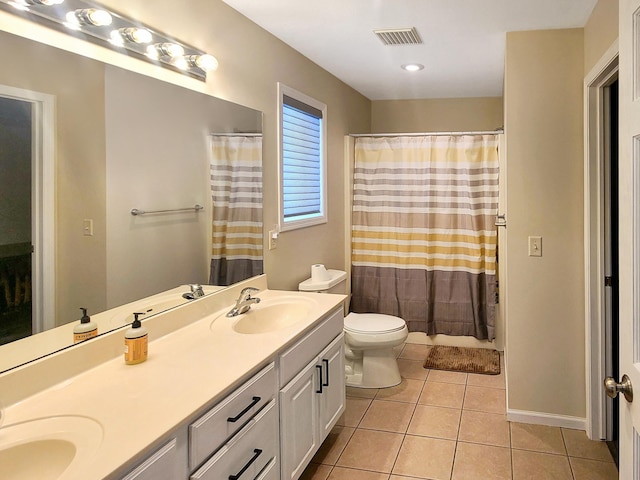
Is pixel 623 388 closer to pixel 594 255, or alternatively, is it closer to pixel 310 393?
pixel 310 393

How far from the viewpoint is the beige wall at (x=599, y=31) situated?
220 cm

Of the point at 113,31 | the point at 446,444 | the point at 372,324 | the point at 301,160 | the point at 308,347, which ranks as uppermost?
the point at 113,31

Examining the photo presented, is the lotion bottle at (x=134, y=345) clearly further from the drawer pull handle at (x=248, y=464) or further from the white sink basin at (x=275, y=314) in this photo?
the white sink basin at (x=275, y=314)

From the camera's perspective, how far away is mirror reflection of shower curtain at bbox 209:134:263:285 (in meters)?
2.44

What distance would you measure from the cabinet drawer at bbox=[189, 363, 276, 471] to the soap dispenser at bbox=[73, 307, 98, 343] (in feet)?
1.78

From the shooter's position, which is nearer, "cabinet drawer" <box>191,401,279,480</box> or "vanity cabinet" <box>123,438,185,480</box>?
"vanity cabinet" <box>123,438,185,480</box>

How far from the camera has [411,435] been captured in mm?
2875

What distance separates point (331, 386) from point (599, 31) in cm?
219

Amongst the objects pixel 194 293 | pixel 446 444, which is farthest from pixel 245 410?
pixel 446 444

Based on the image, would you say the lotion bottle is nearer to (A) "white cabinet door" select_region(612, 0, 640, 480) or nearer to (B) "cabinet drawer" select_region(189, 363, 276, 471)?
(B) "cabinet drawer" select_region(189, 363, 276, 471)

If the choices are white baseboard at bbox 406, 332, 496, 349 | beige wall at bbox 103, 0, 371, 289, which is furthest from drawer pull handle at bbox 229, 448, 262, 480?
white baseboard at bbox 406, 332, 496, 349

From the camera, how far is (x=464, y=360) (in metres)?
4.11

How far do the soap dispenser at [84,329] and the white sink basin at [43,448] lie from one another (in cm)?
43

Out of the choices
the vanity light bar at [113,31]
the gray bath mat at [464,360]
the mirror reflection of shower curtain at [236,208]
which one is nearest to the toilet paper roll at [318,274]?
the mirror reflection of shower curtain at [236,208]
